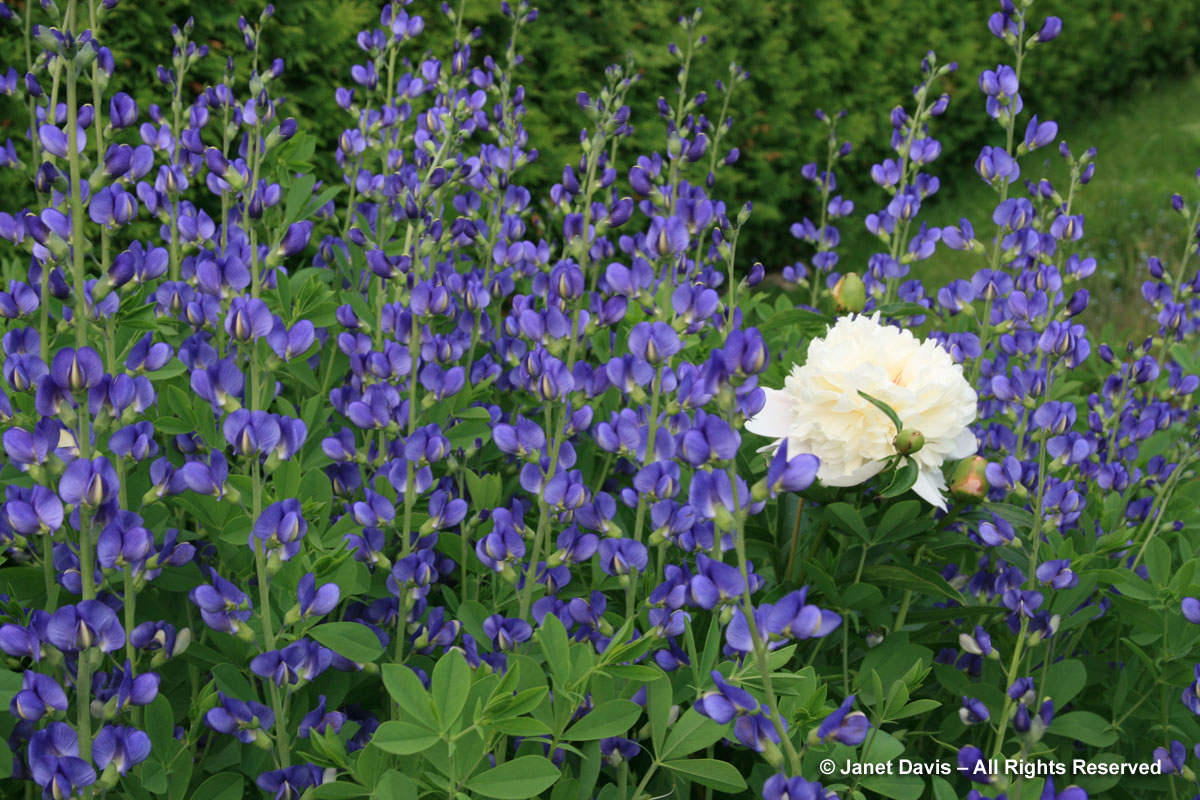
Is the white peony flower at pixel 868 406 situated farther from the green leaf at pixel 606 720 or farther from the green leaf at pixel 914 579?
the green leaf at pixel 606 720

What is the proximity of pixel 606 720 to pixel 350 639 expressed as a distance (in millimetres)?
349

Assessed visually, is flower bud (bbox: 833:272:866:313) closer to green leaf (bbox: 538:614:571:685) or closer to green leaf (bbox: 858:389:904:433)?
green leaf (bbox: 858:389:904:433)

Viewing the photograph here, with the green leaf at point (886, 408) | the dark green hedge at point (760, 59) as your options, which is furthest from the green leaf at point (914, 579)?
the dark green hedge at point (760, 59)

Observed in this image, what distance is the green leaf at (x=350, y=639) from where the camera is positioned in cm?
128

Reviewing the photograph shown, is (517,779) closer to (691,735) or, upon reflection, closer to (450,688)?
(450,688)

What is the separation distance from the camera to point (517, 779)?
3.77ft

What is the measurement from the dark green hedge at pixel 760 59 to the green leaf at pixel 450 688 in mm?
3023

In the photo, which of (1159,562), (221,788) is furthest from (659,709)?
(1159,562)

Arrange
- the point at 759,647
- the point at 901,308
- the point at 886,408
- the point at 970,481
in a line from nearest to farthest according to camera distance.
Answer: the point at 759,647 → the point at 886,408 → the point at 970,481 → the point at 901,308

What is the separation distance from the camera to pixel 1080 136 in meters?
10.4

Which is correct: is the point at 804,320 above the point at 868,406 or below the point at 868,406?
above

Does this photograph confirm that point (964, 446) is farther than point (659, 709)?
Yes

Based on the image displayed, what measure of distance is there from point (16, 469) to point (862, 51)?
25.0 feet

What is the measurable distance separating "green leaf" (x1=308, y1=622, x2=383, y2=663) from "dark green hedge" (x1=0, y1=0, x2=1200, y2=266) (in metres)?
2.83
